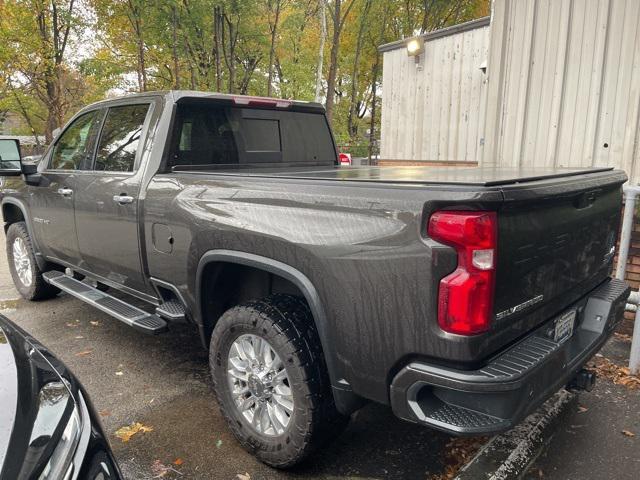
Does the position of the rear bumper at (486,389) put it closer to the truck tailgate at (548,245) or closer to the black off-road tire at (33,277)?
the truck tailgate at (548,245)

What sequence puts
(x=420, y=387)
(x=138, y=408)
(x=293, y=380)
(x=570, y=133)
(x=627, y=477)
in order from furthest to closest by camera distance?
(x=570, y=133) → (x=138, y=408) → (x=627, y=477) → (x=293, y=380) → (x=420, y=387)

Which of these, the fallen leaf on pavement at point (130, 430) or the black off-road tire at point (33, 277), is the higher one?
the black off-road tire at point (33, 277)

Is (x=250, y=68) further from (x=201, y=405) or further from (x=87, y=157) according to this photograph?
(x=201, y=405)

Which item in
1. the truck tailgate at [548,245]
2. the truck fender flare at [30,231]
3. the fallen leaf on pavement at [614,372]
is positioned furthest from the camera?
the truck fender flare at [30,231]

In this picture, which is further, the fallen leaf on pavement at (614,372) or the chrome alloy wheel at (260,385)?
the fallen leaf on pavement at (614,372)

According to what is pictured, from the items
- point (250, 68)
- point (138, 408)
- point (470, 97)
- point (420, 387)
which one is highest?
point (250, 68)

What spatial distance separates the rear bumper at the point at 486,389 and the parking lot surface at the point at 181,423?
827 mm

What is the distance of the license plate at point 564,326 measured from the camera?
247cm

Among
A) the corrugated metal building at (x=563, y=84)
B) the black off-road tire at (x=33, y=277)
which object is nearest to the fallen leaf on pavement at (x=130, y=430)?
the black off-road tire at (x=33, y=277)

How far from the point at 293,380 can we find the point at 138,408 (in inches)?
57.3

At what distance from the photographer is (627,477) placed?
103 inches

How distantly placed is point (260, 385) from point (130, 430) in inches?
39.5

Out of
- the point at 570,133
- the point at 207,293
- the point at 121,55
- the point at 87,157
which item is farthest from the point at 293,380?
the point at 121,55

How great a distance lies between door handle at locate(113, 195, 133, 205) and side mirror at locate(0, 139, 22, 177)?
1.44 metres
